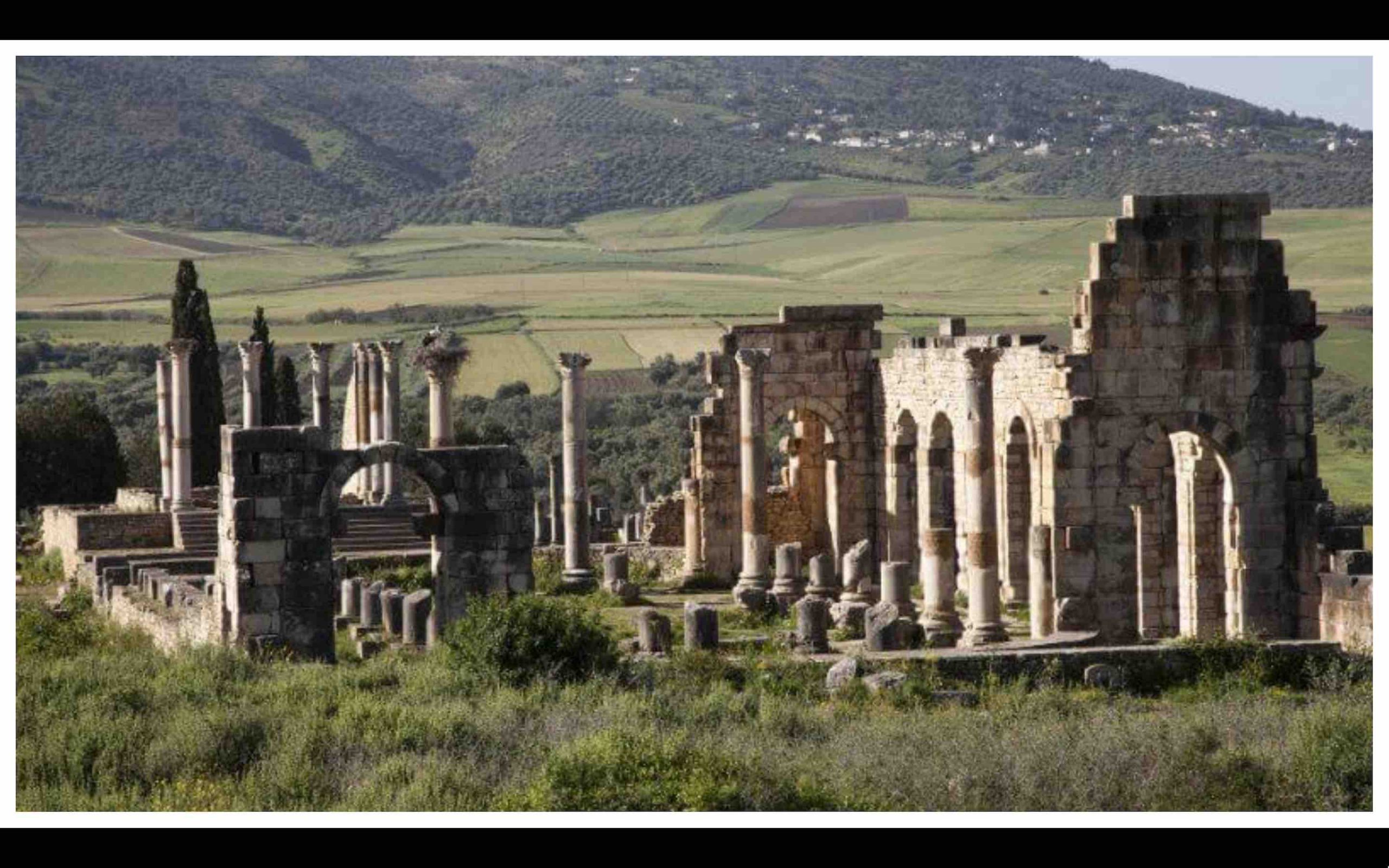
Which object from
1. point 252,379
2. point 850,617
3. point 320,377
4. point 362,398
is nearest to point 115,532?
point 252,379

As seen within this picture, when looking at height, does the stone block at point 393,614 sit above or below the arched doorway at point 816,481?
below

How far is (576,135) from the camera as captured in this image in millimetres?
164500

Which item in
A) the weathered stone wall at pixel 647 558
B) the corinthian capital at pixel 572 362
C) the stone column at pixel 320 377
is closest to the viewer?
the corinthian capital at pixel 572 362

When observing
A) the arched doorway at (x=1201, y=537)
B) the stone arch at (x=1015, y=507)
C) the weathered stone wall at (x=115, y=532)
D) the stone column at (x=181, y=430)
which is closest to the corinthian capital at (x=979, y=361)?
the arched doorway at (x=1201, y=537)

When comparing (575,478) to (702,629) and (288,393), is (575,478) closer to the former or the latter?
(702,629)

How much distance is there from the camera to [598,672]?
26.4m

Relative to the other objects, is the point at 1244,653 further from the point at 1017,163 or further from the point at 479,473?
the point at 1017,163

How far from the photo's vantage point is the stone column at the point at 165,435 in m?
47.2

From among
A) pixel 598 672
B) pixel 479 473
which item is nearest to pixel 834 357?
pixel 479 473

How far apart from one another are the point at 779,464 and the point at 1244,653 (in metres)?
39.6

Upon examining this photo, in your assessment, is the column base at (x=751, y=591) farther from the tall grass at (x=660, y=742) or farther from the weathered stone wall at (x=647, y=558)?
the tall grass at (x=660, y=742)

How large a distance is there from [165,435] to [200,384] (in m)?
5.97

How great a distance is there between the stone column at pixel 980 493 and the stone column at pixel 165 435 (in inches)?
728

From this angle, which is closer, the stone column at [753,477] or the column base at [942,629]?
the column base at [942,629]
